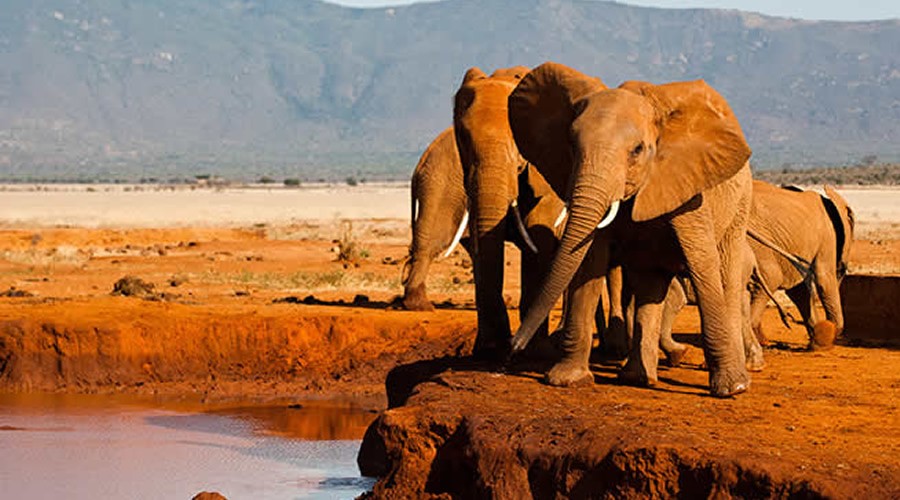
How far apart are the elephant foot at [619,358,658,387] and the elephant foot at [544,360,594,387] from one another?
1.17ft

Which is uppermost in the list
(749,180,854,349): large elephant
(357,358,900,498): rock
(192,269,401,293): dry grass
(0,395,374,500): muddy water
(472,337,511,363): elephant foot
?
(749,180,854,349): large elephant

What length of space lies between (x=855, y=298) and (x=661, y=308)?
282 inches

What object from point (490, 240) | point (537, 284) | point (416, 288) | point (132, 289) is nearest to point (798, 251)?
point (537, 284)

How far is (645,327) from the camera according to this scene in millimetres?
11938

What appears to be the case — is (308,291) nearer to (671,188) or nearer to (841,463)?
(671,188)

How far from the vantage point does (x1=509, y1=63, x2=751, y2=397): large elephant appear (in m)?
10.8

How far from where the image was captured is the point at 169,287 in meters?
24.5

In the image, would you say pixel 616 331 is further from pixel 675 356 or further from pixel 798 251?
pixel 798 251

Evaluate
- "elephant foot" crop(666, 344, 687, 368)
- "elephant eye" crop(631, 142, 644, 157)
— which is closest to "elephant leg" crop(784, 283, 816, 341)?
"elephant foot" crop(666, 344, 687, 368)

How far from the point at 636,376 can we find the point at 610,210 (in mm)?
1524

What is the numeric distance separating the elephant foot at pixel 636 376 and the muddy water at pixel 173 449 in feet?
7.59

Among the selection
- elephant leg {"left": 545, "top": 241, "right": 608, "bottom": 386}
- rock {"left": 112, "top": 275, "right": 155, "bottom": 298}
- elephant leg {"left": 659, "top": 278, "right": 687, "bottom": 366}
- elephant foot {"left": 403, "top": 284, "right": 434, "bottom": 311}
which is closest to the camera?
elephant leg {"left": 545, "top": 241, "right": 608, "bottom": 386}

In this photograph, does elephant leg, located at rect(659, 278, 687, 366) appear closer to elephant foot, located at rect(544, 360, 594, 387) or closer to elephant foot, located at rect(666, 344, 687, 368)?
elephant foot, located at rect(666, 344, 687, 368)

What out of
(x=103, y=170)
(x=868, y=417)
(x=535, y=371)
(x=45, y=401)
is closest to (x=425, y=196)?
(x=45, y=401)
